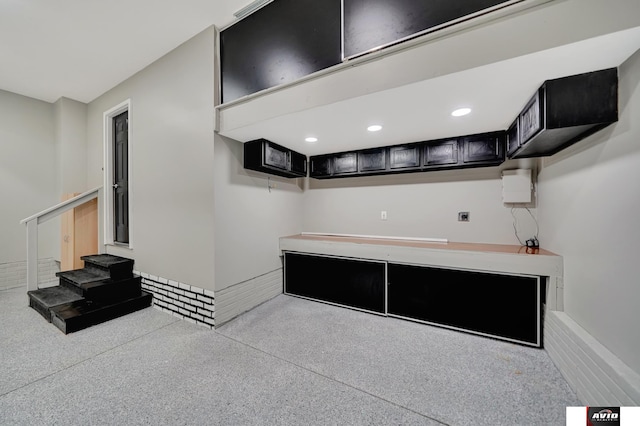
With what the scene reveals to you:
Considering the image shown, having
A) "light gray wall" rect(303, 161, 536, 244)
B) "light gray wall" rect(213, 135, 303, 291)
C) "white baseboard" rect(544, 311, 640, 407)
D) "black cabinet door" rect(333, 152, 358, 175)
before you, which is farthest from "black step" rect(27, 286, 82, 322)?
"white baseboard" rect(544, 311, 640, 407)

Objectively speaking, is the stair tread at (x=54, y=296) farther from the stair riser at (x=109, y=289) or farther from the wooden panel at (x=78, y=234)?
the wooden panel at (x=78, y=234)

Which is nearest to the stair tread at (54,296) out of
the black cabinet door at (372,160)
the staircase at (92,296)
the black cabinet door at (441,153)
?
the staircase at (92,296)

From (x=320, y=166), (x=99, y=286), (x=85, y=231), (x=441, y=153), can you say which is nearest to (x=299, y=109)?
(x=320, y=166)

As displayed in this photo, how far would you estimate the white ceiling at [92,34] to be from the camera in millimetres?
2301

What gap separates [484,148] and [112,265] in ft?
16.0

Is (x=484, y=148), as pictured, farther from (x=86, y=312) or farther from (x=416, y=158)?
(x=86, y=312)

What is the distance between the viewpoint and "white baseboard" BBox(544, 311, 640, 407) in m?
1.24

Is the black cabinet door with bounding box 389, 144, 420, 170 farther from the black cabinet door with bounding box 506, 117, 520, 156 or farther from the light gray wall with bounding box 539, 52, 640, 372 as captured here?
the light gray wall with bounding box 539, 52, 640, 372

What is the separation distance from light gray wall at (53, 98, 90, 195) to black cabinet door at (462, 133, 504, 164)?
6225 millimetres

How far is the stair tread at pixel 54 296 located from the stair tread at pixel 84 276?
0.17m

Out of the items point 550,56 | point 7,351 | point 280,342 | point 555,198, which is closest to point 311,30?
point 550,56

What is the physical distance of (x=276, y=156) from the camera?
3150mm

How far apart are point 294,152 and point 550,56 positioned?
2.78m

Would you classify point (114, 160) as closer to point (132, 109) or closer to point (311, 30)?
point (132, 109)
